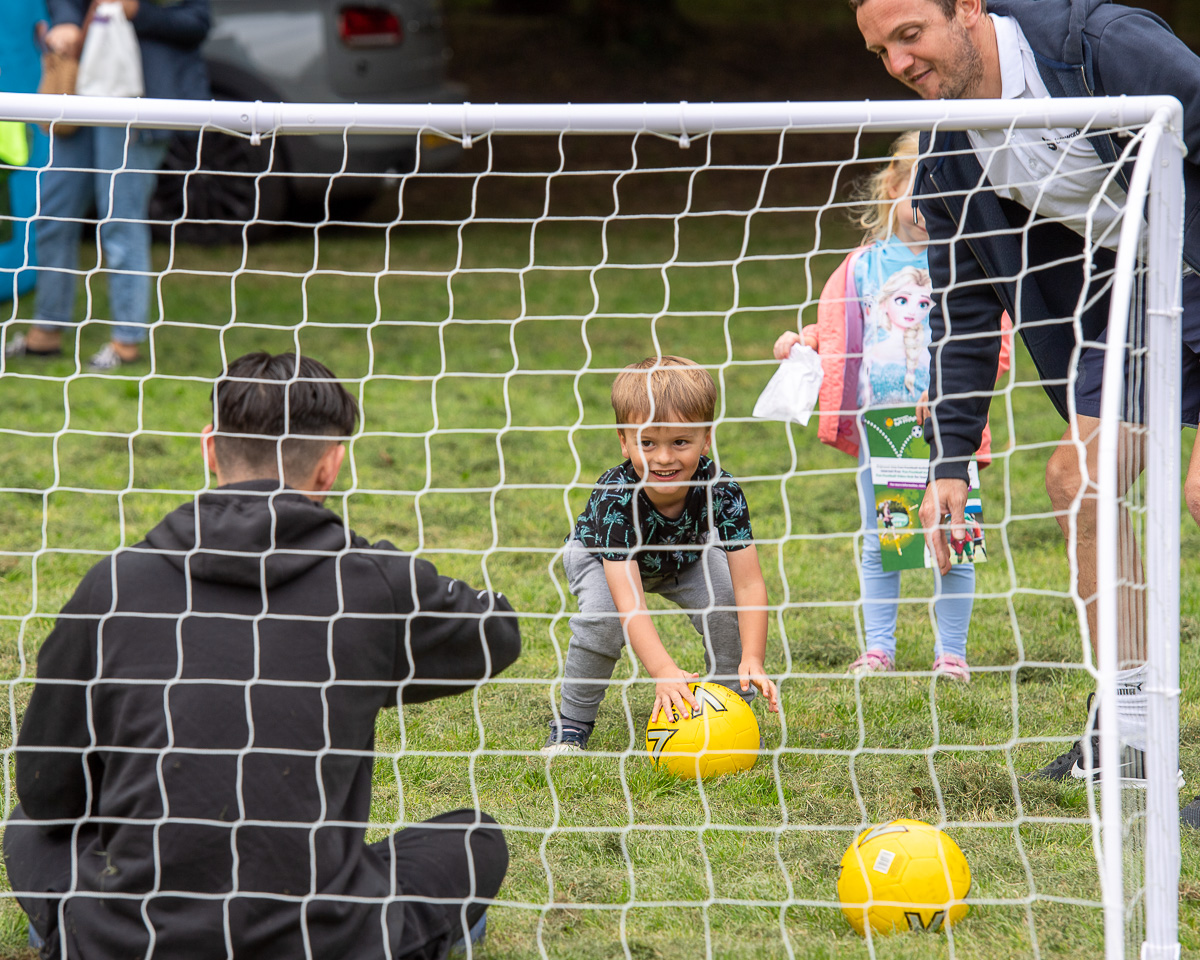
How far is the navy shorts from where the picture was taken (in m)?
2.59

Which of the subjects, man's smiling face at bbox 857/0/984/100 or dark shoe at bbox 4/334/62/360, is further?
dark shoe at bbox 4/334/62/360

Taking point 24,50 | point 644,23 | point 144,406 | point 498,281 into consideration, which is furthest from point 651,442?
point 644,23

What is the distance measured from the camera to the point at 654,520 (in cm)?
324

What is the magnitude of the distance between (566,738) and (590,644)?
23 cm

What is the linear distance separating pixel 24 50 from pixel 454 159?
3.97 m

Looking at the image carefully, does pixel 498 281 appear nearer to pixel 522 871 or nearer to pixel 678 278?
pixel 678 278

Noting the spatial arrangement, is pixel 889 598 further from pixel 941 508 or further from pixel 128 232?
pixel 128 232

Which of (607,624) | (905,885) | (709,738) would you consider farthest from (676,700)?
(905,885)

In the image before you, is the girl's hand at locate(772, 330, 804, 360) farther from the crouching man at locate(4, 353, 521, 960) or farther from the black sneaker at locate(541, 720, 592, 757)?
the crouching man at locate(4, 353, 521, 960)

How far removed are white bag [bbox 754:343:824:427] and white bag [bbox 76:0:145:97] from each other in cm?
393

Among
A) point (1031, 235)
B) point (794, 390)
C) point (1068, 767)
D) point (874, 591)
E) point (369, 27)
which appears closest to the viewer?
point (1031, 235)

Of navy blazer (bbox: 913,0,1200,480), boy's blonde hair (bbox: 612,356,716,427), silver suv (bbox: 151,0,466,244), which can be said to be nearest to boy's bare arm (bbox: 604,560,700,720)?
boy's blonde hair (bbox: 612,356,716,427)

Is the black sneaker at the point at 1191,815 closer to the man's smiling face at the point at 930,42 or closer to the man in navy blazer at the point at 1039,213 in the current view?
the man in navy blazer at the point at 1039,213

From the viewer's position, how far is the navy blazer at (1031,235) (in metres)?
2.48
